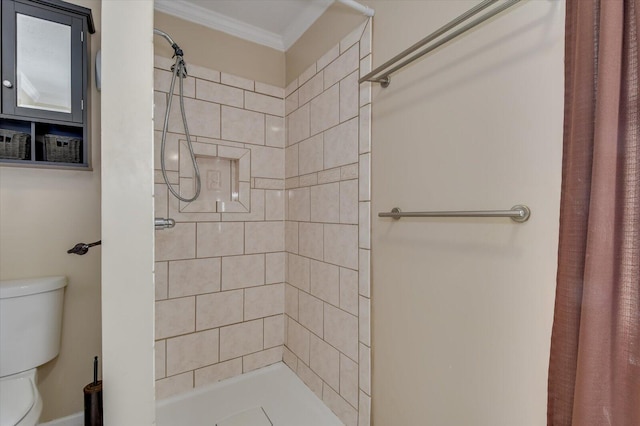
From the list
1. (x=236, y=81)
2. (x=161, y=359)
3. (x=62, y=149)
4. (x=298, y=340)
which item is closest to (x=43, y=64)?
(x=62, y=149)

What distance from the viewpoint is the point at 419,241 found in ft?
3.74

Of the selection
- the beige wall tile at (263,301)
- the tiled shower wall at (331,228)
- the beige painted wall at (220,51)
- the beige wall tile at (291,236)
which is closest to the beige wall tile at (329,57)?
the tiled shower wall at (331,228)

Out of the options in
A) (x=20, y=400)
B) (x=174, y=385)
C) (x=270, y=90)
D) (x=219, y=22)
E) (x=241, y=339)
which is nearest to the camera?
(x=20, y=400)

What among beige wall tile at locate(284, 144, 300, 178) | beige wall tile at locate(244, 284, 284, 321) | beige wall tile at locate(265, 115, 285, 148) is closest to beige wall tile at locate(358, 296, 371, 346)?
beige wall tile at locate(244, 284, 284, 321)

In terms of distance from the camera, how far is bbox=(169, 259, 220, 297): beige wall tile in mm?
1771

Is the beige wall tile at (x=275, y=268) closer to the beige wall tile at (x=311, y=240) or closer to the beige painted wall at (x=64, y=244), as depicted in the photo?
the beige wall tile at (x=311, y=240)

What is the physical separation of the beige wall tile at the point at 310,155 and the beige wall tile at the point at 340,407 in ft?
4.05

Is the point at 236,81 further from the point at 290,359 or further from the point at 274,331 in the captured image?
the point at 290,359

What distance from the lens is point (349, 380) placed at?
1518 millimetres

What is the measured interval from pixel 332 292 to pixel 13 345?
4.67ft

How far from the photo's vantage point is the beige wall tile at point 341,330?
1.49m

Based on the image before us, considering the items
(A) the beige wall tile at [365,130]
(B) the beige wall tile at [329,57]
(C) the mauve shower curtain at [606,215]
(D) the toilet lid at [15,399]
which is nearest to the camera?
(C) the mauve shower curtain at [606,215]

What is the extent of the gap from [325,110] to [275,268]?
3.59ft

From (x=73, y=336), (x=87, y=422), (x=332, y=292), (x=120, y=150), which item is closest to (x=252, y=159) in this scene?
(x=332, y=292)
